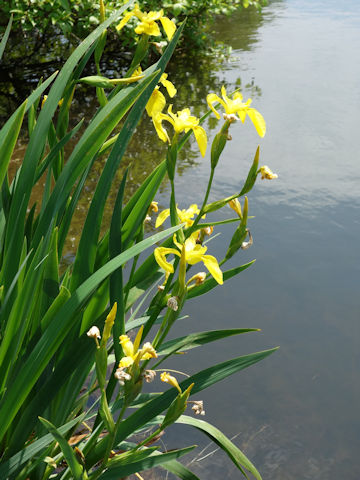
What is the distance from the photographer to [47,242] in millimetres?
1061

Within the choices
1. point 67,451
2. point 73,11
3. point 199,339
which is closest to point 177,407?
point 67,451

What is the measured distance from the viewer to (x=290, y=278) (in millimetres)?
2672

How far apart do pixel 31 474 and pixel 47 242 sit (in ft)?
1.65

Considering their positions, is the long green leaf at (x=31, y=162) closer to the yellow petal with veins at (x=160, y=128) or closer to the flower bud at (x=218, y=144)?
the yellow petal with veins at (x=160, y=128)

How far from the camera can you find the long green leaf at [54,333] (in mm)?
915

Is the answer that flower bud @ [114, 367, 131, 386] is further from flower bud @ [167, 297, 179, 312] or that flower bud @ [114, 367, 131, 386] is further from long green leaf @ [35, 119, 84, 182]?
long green leaf @ [35, 119, 84, 182]

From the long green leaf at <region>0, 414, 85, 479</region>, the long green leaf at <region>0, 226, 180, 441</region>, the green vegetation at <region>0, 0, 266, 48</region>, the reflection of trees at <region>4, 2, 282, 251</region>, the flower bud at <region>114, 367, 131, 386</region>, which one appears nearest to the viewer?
the flower bud at <region>114, 367, 131, 386</region>

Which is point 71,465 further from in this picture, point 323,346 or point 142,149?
point 142,149

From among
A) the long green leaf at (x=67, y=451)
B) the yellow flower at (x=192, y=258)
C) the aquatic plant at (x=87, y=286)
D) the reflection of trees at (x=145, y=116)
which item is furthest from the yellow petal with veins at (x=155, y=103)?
the reflection of trees at (x=145, y=116)

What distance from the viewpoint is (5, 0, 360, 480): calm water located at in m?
1.88

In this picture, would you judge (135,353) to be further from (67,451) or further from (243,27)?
(243,27)

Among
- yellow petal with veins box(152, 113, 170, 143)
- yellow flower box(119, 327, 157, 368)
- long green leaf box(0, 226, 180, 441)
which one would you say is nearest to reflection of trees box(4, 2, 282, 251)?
yellow petal with veins box(152, 113, 170, 143)

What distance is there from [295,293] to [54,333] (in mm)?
1778

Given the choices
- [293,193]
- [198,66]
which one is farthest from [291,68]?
[293,193]
